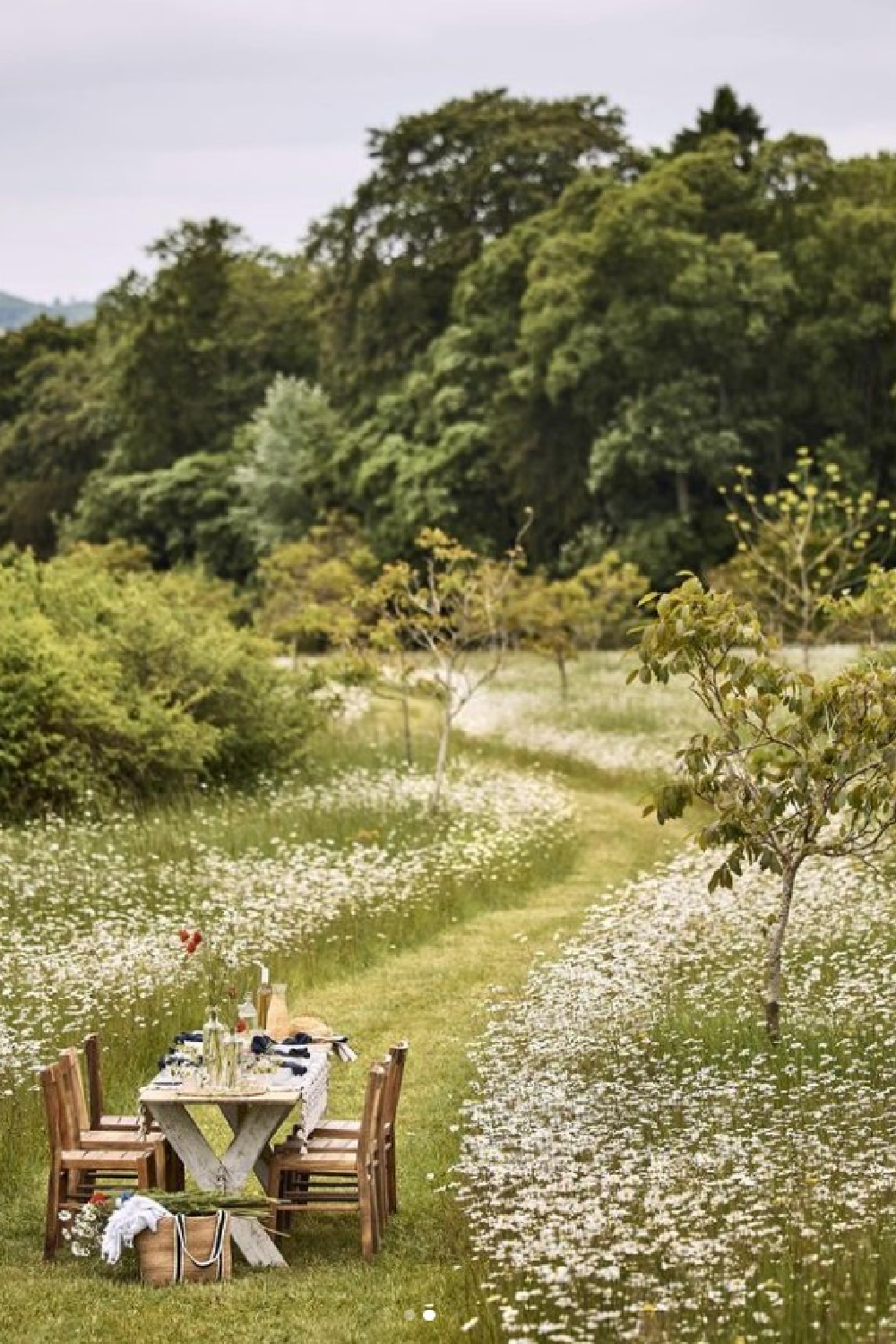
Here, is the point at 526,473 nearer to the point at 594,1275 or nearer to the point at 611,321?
the point at 611,321

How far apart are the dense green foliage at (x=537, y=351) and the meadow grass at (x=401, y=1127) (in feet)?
97.4

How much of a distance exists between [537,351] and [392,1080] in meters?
A: 42.3

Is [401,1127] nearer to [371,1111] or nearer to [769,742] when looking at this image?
[371,1111]

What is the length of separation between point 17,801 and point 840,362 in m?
36.0

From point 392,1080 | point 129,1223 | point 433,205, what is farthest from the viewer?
point 433,205

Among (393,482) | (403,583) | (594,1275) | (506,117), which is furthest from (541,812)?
(506,117)

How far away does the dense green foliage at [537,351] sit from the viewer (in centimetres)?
4997

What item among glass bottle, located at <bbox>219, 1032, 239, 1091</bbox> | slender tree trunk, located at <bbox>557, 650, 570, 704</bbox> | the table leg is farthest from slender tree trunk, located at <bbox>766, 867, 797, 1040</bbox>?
slender tree trunk, located at <bbox>557, 650, 570, 704</bbox>

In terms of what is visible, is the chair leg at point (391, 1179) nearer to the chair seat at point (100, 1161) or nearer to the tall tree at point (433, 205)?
the chair seat at point (100, 1161)

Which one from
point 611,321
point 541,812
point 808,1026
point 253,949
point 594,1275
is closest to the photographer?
point 594,1275

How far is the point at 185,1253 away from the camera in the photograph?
374 inches

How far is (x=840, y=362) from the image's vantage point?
52094mm

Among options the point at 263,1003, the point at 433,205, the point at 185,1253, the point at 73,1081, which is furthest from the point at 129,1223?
the point at 433,205

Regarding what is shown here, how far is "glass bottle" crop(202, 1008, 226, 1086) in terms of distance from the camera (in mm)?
9734
